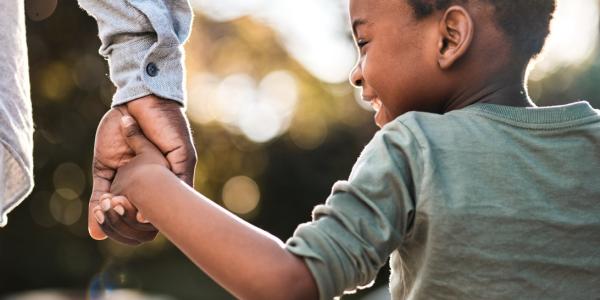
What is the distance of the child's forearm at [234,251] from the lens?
179cm

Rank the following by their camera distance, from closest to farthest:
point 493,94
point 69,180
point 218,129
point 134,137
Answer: point 493,94
point 134,137
point 69,180
point 218,129

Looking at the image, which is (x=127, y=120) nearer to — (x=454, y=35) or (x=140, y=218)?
(x=140, y=218)

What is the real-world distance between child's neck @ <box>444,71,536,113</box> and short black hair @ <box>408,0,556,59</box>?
92mm

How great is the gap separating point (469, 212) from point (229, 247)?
0.53 metres

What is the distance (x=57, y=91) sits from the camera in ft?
56.1

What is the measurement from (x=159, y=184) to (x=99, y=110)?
15280 mm

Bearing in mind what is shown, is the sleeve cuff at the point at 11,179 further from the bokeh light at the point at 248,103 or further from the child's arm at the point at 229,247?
the bokeh light at the point at 248,103

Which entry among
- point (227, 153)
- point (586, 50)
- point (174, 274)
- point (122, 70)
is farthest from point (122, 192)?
point (586, 50)

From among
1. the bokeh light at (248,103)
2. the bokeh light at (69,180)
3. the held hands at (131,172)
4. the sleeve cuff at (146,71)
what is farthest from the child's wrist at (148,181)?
the bokeh light at (248,103)

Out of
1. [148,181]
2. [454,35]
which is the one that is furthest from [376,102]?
[148,181]

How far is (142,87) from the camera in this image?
258 cm

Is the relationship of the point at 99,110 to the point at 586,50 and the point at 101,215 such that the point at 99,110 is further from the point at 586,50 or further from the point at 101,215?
the point at 101,215

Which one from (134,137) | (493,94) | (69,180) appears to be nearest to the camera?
(493,94)

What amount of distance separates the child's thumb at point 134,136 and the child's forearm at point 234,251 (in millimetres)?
542
